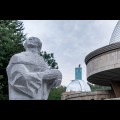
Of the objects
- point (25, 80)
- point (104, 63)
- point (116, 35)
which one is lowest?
point (25, 80)

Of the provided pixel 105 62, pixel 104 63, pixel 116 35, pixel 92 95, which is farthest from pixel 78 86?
pixel 105 62

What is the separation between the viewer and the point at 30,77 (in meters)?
5.11

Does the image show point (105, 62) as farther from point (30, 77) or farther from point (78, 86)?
point (30, 77)

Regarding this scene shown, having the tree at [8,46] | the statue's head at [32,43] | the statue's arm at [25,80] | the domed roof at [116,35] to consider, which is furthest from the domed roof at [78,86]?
the statue's arm at [25,80]

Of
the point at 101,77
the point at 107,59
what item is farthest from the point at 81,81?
the point at 107,59

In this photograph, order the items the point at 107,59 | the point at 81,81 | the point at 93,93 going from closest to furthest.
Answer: the point at 107,59 → the point at 93,93 → the point at 81,81

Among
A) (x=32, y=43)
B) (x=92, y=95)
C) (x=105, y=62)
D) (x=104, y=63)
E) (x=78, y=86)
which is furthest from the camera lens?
(x=78, y=86)

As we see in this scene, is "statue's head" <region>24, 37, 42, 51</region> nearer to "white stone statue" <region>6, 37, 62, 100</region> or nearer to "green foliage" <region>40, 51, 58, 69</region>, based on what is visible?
"white stone statue" <region>6, 37, 62, 100</region>

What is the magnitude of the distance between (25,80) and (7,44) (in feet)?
55.2

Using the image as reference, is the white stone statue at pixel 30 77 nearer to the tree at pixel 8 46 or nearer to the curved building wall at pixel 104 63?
the tree at pixel 8 46
